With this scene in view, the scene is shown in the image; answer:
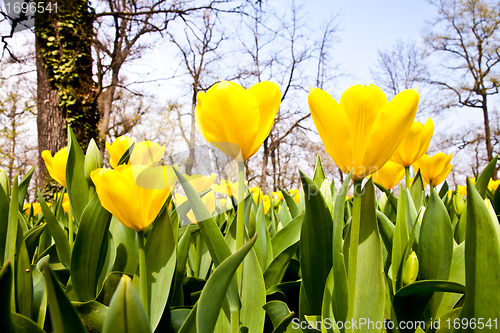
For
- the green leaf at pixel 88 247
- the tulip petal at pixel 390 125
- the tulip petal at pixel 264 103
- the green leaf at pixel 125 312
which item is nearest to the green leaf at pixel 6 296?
the green leaf at pixel 125 312

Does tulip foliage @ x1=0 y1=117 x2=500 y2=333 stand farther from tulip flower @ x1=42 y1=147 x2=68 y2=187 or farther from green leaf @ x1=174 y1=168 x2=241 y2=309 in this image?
tulip flower @ x1=42 y1=147 x2=68 y2=187

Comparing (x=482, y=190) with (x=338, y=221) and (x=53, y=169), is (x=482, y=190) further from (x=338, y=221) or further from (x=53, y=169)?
(x=53, y=169)

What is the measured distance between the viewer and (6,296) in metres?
0.30

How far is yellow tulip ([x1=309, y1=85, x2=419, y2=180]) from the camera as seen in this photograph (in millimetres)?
403

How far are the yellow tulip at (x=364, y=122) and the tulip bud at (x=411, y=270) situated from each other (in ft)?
0.70

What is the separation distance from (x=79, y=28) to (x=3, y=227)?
5.90 meters

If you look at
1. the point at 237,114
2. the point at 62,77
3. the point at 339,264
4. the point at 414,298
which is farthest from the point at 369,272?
the point at 62,77

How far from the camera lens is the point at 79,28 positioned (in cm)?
532

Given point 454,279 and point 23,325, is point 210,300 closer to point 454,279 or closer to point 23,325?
point 23,325

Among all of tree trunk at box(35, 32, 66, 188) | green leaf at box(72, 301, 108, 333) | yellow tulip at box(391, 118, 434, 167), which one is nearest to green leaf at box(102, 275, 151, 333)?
green leaf at box(72, 301, 108, 333)

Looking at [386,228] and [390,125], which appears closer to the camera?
[390,125]

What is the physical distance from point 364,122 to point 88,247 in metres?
0.52

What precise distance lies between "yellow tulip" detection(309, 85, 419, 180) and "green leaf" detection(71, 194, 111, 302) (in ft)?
1.39

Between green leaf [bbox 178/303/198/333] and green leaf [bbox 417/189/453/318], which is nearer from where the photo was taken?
green leaf [bbox 178/303/198/333]
